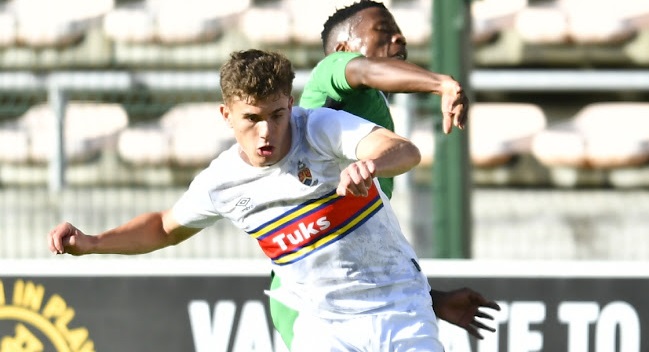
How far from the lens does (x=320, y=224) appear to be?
400 centimetres

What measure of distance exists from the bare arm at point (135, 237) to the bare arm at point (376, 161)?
103 cm

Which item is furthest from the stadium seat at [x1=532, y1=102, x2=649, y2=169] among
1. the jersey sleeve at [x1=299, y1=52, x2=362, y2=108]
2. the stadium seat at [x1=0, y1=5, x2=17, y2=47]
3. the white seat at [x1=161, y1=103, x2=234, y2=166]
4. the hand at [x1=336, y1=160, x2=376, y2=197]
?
the hand at [x1=336, y1=160, x2=376, y2=197]

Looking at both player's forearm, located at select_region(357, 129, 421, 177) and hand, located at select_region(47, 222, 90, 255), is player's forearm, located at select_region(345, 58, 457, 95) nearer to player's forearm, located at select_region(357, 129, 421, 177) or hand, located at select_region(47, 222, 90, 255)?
player's forearm, located at select_region(357, 129, 421, 177)

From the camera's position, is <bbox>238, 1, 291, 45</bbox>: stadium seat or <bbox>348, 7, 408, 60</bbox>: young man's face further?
<bbox>238, 1, 291, 45</bbox>: stadium seat

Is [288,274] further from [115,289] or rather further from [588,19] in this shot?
[588,19]

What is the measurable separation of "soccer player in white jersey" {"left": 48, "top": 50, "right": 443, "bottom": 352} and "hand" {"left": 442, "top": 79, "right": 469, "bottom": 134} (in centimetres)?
28

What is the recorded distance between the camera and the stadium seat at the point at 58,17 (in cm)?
765

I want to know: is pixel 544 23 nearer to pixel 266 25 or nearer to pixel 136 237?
pixel 266 25

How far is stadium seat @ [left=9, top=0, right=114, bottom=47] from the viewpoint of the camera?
7648 millimetres

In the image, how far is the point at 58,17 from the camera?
7.79 metres

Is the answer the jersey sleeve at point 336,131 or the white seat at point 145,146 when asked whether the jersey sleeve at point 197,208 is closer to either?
the jersey sleeve at point 336,131

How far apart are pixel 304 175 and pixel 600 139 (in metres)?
3.72

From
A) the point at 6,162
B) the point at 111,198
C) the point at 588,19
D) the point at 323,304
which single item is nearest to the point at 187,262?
the point at 111,198

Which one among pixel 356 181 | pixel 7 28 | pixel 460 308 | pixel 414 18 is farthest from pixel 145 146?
pixel 356 181
